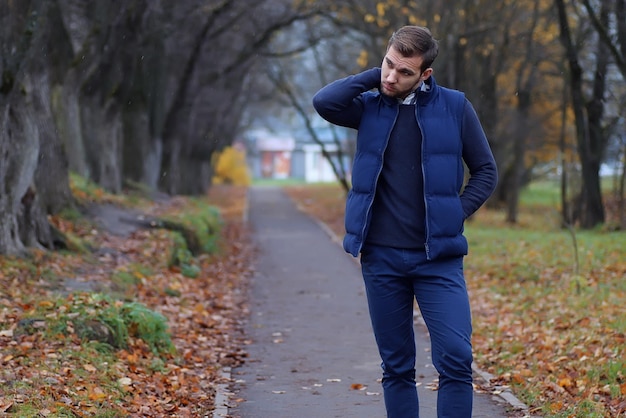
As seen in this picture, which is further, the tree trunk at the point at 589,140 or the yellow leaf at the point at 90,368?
the tree trunk at the point at 589,140

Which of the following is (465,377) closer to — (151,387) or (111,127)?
(151,387)

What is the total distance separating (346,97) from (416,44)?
45 centimetres

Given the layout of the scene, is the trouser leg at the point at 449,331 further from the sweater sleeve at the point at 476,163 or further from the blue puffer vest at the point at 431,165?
the sweater sleeve at the point at 476,163

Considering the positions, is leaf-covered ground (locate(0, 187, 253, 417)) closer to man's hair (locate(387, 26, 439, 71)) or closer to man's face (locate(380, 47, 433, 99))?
man's face (locate(380, 47, 433, 99))

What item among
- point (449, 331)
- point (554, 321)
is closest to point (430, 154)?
point (449, 331)

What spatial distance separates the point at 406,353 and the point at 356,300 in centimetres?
916

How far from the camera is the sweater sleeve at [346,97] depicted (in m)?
5.30

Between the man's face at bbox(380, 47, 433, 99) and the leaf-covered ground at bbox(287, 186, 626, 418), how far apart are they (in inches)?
113

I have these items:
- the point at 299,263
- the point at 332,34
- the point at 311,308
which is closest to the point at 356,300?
the point at 311,308

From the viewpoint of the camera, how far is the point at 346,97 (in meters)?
5.30

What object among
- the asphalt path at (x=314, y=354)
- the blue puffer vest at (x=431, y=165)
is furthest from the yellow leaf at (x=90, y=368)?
the blue puffer vest at (x=431, y=165)

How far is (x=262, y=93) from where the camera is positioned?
53.9 meters

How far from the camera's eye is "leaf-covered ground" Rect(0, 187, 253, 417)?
22.5ft

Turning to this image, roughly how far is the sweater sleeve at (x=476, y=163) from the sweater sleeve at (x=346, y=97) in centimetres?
50
